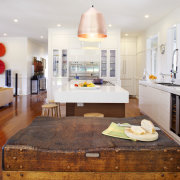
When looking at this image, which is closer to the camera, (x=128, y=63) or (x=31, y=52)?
(x=128, y=63)

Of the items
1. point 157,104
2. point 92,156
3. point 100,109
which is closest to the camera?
point 92,156

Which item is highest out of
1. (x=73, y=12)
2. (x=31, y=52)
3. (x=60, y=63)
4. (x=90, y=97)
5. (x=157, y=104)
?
(x=73, y=12)

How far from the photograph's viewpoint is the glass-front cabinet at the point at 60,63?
834 centimetres

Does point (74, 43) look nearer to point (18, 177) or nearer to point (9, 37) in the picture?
point (9, 37)

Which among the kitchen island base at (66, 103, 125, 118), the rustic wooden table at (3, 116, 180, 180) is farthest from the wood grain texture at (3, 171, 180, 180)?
the kitchen island base at (66, 103, 125, 118)

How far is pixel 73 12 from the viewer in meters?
6.07

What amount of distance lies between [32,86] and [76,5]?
23.4ft

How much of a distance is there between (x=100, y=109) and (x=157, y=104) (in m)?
1.80

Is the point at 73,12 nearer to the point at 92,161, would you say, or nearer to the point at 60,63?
the point at 60,63

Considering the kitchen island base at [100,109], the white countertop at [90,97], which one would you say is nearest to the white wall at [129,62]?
the kitchen island base at [100,109]

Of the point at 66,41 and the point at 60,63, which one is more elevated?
the point at 66,41

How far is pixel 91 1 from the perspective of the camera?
16.5 feet

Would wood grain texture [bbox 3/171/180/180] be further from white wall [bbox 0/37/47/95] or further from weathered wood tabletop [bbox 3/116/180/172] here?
white wall [bbox 0/37/47/95]

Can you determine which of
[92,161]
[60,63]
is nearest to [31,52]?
[60,63]
